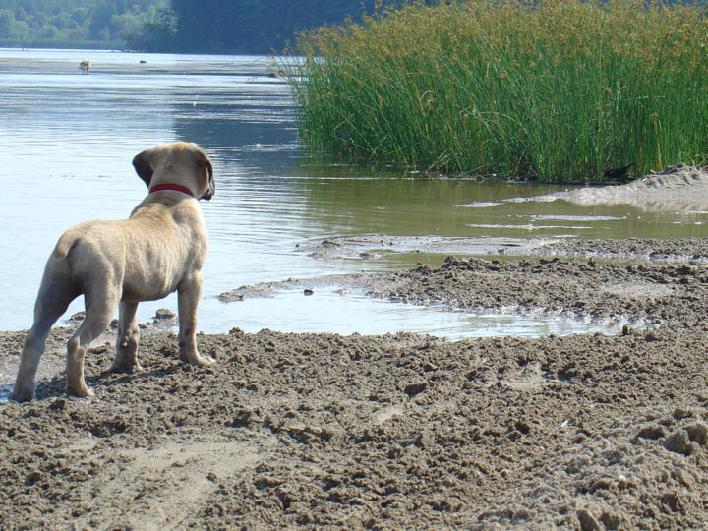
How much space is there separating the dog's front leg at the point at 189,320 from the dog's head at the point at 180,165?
0.56m

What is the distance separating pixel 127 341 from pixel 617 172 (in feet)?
36.2

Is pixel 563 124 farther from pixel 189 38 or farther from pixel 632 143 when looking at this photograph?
pixel 189 38

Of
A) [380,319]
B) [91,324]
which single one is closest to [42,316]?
[91,324]

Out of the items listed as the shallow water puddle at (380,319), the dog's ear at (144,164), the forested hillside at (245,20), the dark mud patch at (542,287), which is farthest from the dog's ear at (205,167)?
the forested hillside at (245,20)

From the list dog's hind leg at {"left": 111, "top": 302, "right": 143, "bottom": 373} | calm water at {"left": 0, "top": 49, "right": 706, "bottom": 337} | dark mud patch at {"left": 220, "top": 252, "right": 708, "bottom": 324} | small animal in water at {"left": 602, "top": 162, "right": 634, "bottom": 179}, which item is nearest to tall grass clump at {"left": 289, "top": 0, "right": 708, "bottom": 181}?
small animal in water at {"left": 602, "top": 162, "right": 634, "bottom": 179}

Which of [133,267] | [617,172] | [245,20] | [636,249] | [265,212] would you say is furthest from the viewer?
[245,20]

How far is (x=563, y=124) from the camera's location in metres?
15.2

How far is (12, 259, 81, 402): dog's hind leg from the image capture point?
5.41 meters

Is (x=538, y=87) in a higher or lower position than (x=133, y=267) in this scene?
higher

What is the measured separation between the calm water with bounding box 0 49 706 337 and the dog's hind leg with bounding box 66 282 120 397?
1.90 metres

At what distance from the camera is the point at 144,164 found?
658 cm

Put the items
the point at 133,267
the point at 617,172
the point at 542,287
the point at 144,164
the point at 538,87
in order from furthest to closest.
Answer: the point at 617,172 → the point at 538,87 → the point at 542,287 → the point at 144,164 → the point at 133,267

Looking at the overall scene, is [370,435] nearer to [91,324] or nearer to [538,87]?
[91,324]

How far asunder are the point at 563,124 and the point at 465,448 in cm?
1104
